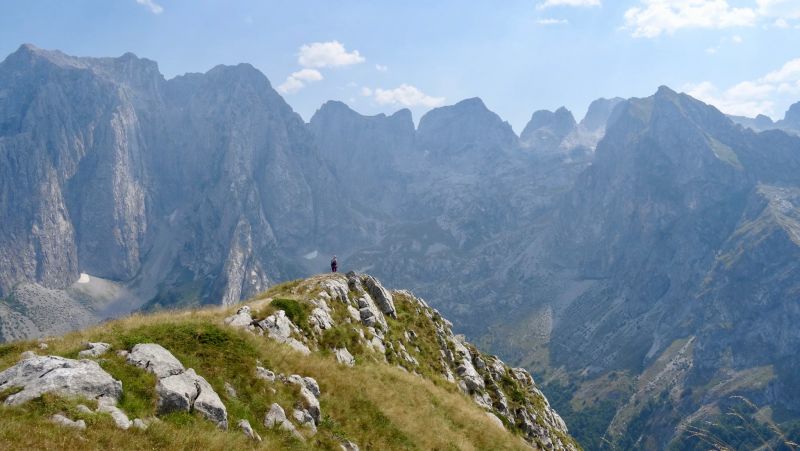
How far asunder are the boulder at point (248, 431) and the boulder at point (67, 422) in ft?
17.2

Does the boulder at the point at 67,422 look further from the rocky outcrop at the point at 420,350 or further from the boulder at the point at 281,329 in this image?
the rocky outcrop at the point at 420,350

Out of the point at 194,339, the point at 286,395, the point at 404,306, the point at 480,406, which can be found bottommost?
the point at 480,406

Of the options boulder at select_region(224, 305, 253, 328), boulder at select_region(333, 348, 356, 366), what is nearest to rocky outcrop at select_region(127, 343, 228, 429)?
boulder at select_region(224, 305, 253, 328)

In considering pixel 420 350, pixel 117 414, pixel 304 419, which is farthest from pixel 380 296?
pixel 117 414

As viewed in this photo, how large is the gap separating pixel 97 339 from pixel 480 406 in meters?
26.1

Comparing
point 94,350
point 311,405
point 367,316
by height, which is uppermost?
point 94,350

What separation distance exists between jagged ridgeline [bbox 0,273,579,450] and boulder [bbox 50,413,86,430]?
0.09 ft

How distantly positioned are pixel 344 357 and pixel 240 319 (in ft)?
21.6

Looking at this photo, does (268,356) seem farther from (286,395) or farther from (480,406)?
(480,406)

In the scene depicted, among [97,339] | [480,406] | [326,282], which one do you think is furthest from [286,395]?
[480,406]

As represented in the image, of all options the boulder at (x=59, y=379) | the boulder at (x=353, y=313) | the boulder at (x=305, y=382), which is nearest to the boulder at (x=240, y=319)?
the boulder at (x=305, y=382)

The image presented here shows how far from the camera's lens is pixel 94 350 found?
765 inches

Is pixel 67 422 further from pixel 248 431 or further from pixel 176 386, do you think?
pixel 248 431

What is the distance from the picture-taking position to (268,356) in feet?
76.7
